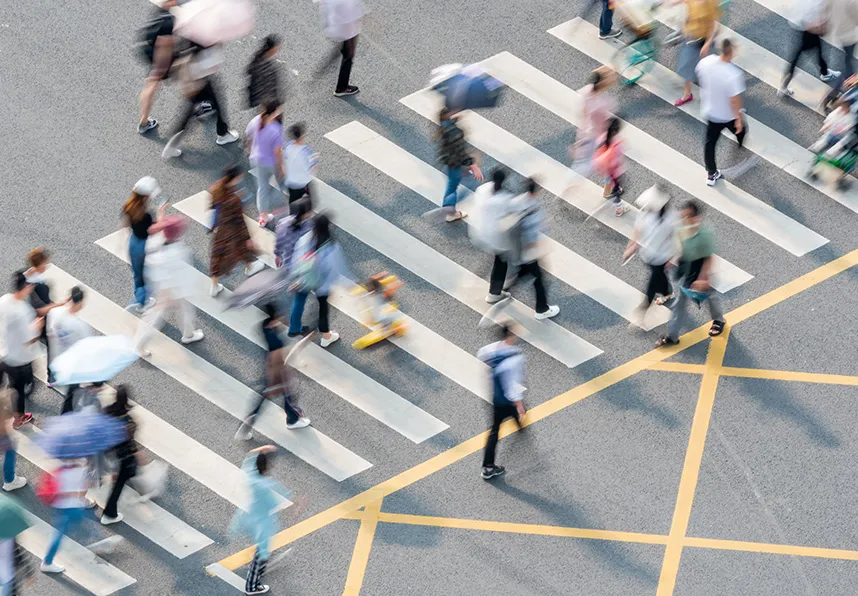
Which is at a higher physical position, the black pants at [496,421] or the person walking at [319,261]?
the person walking at [319,261]

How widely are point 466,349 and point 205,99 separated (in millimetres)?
4884

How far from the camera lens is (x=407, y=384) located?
17297 mm

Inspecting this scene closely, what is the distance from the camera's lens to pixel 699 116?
66.8 feet

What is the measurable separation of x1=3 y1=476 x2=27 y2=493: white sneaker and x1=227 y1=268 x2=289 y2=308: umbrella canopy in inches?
110

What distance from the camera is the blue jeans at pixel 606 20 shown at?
21.1m

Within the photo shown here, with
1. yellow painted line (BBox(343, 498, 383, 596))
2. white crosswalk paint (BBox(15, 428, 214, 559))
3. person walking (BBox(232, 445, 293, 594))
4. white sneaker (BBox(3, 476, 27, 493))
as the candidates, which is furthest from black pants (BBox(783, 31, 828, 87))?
white sneaker (BBox(3, 476, 27, 493))

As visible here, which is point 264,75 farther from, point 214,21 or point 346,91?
point 346,91

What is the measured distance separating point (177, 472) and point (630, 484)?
4613 mm

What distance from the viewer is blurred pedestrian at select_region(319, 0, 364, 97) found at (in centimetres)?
2002

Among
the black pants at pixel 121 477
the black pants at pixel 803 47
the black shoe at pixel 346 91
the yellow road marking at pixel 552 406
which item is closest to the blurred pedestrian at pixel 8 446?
the black pants at pixel 121 477

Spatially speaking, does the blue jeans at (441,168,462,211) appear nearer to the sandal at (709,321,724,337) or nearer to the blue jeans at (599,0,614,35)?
the sandal at (709,321,724,337)

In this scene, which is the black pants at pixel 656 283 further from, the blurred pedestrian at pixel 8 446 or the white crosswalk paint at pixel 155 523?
the blurred pedestrian at pixel 8 446

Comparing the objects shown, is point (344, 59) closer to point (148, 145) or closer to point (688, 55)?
point (148, 145)

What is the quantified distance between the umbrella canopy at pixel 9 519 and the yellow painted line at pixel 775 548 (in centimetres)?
635
